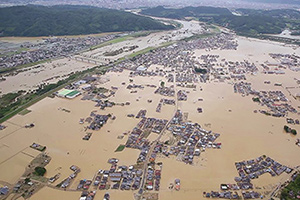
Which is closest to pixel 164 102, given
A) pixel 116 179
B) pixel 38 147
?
pixel 116 179

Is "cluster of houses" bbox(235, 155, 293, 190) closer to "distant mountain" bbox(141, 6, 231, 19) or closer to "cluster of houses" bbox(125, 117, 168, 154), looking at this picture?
"cluster of houses" bbox(125, 117, 168, 154)

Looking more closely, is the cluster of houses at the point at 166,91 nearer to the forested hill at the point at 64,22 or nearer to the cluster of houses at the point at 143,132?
the cluster of houses at the point at 143,132

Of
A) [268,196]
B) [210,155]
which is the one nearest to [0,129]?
[210,155]

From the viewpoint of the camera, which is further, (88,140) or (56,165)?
(88,140)

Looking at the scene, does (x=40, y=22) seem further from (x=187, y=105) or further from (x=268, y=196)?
(x=268, y=196)

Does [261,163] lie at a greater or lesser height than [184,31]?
lesser

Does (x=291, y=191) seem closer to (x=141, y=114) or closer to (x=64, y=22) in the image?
(x=141, y=114)
